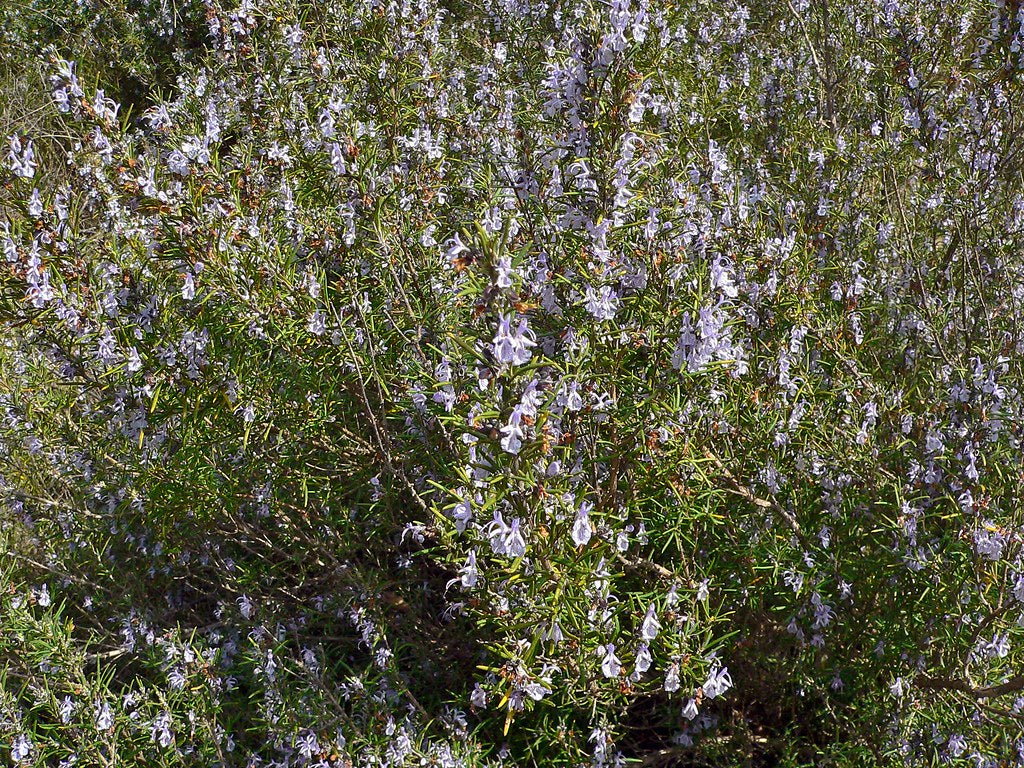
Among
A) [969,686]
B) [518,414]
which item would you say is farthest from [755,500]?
[518,414]

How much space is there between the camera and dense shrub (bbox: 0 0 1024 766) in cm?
200

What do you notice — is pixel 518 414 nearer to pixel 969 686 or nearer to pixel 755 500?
pixel 755 500

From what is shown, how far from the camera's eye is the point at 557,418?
1.76 metres

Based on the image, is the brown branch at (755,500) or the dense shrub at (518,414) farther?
the brown branch at (755,500)

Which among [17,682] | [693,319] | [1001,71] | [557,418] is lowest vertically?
[17,682]

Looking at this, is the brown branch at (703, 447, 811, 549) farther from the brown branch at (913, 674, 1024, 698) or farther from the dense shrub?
the brown branch at (913, 674, 1024, 698)

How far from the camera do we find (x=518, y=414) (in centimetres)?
157

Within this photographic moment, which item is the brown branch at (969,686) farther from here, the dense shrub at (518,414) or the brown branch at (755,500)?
the brown branch at (755,500)

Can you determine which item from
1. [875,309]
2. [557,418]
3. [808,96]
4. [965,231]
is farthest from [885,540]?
[808,96]

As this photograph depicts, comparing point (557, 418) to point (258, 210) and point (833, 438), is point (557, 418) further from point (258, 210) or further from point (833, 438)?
point (258, 210)

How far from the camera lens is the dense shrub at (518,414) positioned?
78.7 inches

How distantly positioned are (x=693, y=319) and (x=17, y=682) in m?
3.48

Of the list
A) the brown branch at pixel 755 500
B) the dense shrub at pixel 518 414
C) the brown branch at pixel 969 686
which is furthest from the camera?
the brown branch at pixel 755 500

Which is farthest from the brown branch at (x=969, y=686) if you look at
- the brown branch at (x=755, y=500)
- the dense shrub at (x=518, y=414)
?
the brown branch at (x=755, y=500)
